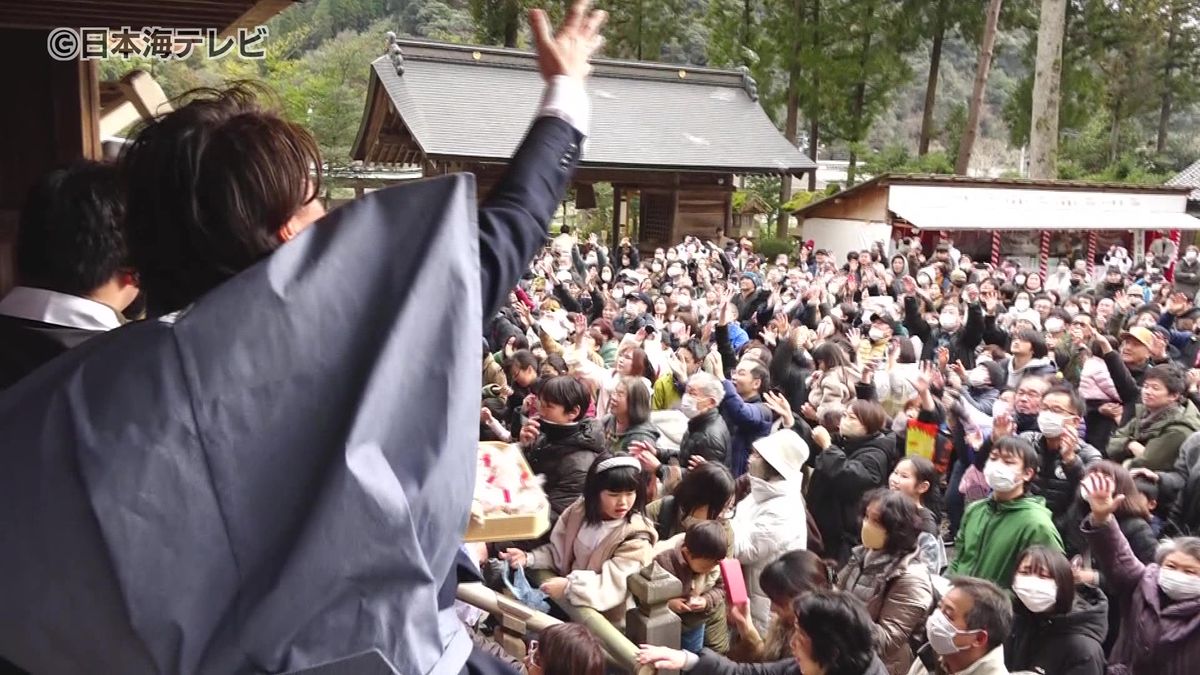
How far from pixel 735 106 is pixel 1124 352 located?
1814cm

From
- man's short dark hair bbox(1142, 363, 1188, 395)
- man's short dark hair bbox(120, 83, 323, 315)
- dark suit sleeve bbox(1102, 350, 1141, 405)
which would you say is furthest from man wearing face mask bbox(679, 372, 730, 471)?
man's short dark hair bbox(120, 83, 323, 315)

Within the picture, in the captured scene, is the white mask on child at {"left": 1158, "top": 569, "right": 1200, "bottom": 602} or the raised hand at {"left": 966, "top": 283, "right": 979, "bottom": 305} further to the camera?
the raised hand at {"left": 966, "top": 283, "right": 979, "bottom": 305}

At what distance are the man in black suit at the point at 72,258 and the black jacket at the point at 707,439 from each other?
3138 mm

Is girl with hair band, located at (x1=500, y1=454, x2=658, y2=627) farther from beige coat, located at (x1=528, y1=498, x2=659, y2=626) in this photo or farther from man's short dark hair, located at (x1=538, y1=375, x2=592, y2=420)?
man's short dark hair, located at (x1=538, y1=375, x2=592, y2=420)

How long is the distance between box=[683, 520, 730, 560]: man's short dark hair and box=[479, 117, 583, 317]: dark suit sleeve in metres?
1.93

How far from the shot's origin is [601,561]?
3.09m

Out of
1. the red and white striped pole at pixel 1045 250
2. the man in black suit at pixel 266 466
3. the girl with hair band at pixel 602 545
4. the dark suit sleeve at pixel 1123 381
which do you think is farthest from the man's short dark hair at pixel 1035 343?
the red and white striped pole at pixel 1045 250

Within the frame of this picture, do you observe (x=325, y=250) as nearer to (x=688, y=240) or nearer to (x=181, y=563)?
(x=181, y=563)

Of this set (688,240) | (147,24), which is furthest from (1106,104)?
(147,24)

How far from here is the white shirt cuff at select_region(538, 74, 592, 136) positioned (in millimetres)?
1216

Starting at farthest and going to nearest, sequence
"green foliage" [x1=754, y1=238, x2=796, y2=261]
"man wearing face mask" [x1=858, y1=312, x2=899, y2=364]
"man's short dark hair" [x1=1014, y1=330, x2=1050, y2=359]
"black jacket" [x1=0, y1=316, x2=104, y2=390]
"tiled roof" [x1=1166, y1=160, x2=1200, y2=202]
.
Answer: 1. "tiled roof" [x1=1166, y1=160, x2=1200, y2=202]
2. "green foliage" [x1=754, y1=238, x2=796, y2=261]
3. "man wearing face mask" [x1=858, y1=312, x2=899, y2=364]
4. "man's short dark hair" [x1=1014, y1=330, x2=1050, y2=359]
5. "black jacket" [x1=0, y1=316, x2=104, y2=390]

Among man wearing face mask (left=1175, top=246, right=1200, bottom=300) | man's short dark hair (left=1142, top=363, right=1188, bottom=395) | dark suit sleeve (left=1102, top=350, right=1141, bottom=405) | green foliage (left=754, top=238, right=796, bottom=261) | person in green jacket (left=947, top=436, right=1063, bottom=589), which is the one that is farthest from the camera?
green foliage (left=754, top=238, right=796, bottom=261)

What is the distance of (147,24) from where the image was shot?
120 inches

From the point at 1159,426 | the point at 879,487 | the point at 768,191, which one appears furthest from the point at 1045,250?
the point at 879,487
